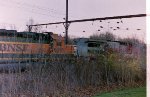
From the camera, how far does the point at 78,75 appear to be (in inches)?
538

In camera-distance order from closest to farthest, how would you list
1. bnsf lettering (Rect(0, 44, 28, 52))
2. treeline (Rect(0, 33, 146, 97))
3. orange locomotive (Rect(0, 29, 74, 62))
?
treeline (Rect(0, 33, 146, 97)), orange locomotive (Rect(0, 29, 74, 62)), bnsf lettering (Rect(0, 44, 28, 52))

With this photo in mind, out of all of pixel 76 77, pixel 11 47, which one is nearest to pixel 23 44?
pixel 11 47

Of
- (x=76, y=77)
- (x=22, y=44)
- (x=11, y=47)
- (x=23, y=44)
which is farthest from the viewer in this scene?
(x=23, y=44)

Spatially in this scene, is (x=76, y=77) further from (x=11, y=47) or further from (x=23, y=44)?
(x=23, y=44)

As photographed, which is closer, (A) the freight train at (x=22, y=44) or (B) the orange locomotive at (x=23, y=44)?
(A) the freight train at (x=22, y=44)

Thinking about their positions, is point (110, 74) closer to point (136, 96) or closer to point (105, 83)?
point (105, 83)

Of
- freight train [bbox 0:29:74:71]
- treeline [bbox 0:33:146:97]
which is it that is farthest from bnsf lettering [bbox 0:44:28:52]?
treeline [bbox 0:33:146:97]

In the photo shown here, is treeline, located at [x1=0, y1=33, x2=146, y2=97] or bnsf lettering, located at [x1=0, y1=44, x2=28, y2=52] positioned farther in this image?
bnsf lettering, located at [x1=0, y1=44, x2=28, y2=52]

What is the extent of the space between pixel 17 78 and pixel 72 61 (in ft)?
11.2

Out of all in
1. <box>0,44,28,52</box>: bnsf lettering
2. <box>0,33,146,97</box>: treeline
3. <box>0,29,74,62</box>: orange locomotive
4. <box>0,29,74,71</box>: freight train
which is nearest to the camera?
<box>0,33,146,97</box>: treeline

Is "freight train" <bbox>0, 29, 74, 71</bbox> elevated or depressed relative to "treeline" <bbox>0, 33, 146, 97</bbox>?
elevated

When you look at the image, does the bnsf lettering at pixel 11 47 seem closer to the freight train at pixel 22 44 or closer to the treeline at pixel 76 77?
the freight train at pixel 22 44

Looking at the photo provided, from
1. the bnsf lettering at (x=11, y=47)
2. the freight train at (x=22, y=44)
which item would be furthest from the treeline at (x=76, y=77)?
→ the bnsf lettering at (x=11, y=47)

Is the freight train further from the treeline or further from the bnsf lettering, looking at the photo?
the treeline
